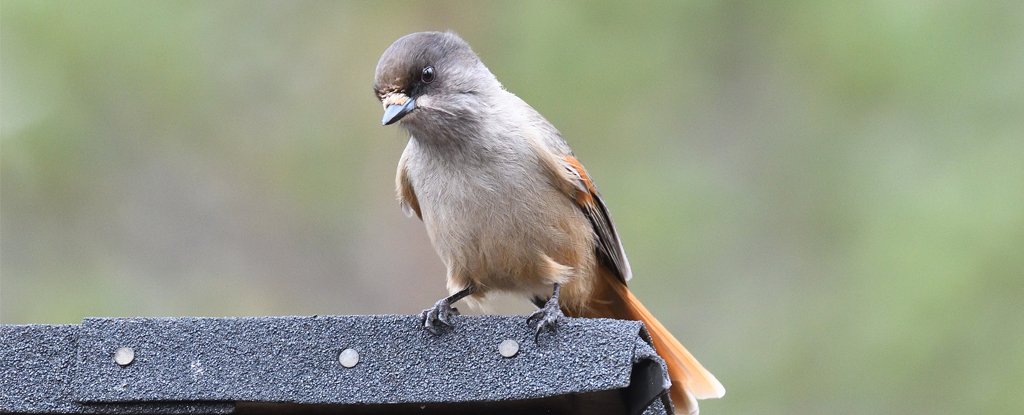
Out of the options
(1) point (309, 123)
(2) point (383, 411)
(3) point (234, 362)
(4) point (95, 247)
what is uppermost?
(3) point (234, 362)

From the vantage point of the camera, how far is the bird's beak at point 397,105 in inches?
176

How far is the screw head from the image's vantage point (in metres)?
3.52

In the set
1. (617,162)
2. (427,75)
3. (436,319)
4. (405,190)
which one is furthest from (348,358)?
(617,162)

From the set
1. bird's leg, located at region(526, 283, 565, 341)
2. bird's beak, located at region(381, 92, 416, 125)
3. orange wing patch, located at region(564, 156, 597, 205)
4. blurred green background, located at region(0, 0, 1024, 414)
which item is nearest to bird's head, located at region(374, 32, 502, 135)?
bird's beak, located at region(381, 92, 416, 125)

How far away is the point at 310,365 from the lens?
138 inches

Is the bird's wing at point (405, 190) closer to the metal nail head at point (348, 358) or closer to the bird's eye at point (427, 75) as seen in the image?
the bird's eye at point (427, 75)

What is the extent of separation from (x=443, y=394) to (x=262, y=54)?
7101 mm

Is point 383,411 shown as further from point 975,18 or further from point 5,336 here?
point 975,18

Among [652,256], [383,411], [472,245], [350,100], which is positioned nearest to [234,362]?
[383,411]

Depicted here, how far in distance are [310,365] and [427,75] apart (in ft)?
5.03

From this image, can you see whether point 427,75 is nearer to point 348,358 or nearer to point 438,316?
point 438,316

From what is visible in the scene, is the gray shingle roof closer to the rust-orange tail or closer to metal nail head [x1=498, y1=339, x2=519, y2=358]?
metal nail head [x1=498, y1=339, x2=519, y2=358]

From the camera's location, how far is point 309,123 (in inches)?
389

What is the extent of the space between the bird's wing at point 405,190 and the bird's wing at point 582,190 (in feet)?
1.80
